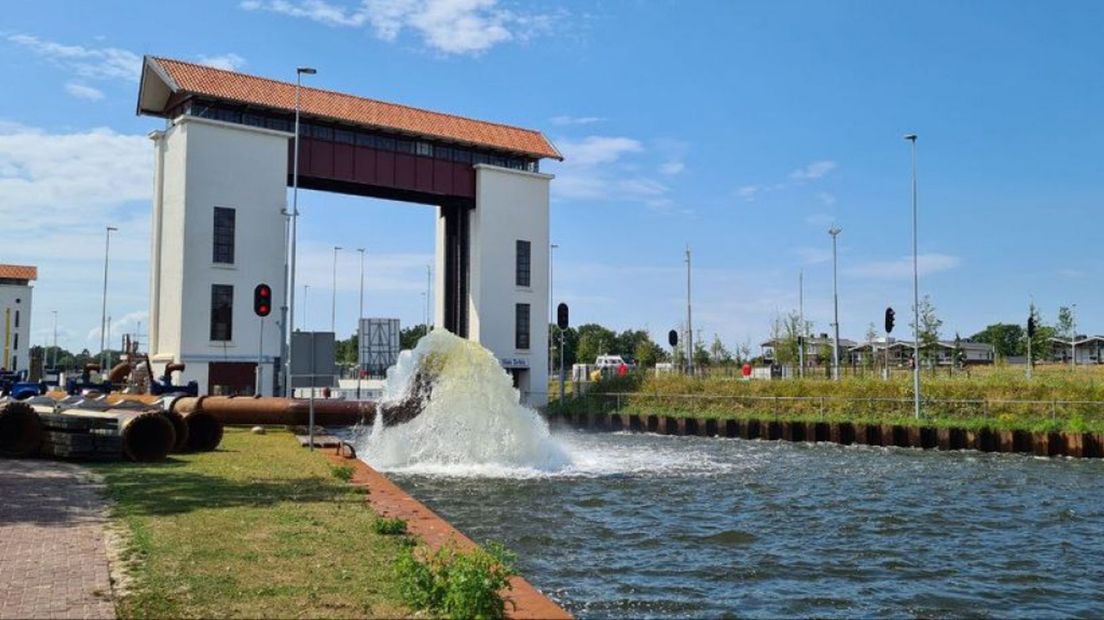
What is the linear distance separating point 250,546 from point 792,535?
29.3 ft

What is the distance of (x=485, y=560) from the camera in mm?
7758

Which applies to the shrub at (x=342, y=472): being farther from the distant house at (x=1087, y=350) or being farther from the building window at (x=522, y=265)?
the distant house at (x=1087, y=350)

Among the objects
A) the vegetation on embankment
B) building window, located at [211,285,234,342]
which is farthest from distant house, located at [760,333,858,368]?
building window, located at [211,285,234,342]

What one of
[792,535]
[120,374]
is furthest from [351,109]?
[792,535]

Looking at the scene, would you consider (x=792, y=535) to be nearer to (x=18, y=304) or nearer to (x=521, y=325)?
(x=521, y=325)

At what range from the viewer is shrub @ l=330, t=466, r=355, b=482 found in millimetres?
16055

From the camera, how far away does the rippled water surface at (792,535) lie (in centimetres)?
1069

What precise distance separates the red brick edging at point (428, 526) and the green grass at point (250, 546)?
0.37 meters

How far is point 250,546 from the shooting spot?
383 inches

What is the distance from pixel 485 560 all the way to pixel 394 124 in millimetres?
46257

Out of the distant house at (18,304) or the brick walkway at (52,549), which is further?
the distant house at (18,304)

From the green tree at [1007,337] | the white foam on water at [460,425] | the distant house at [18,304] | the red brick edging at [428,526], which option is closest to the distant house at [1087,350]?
the green tree at [1007,337]

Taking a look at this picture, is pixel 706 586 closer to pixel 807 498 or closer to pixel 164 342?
pixel 807 498

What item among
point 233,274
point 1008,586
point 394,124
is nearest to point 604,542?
point 1008,586
